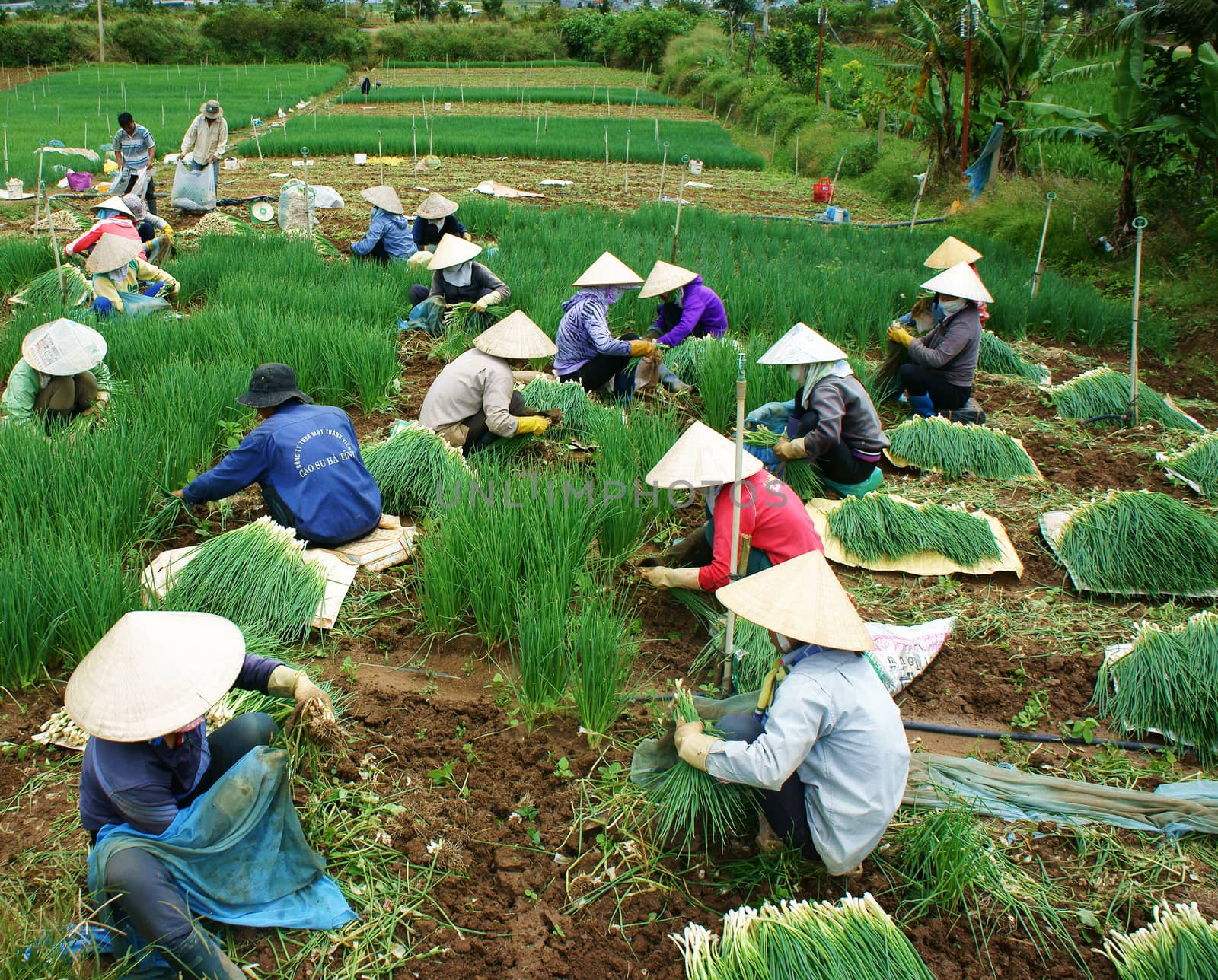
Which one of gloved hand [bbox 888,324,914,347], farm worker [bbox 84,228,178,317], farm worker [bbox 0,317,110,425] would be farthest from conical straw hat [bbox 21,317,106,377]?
gloved hand [bbox 888,324,914,347]

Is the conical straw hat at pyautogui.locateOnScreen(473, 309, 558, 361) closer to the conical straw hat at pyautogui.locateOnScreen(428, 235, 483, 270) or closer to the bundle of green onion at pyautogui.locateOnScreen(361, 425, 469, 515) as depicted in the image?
the bundle of green onion at pyautogui.locateOnScreen(361, 425, 469, 515)

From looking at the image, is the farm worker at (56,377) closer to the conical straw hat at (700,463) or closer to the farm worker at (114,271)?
the farm worker at (114,271)

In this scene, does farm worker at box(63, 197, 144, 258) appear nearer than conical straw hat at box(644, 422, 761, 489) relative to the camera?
No

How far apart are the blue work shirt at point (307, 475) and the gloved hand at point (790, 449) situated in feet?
6.19

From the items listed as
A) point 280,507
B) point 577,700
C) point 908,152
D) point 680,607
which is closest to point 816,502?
point 680,607

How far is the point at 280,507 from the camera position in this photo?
12.2 ft

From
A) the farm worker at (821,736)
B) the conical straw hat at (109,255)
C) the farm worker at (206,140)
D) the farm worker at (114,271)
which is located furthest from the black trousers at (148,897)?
the farm worker at (206,140)

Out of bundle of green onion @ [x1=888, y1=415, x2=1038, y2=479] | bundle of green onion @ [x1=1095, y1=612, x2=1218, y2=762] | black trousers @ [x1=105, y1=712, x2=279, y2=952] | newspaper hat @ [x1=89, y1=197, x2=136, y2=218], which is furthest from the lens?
newspaper hat @ [x1=89, y1=197, x2=136, y2=218]

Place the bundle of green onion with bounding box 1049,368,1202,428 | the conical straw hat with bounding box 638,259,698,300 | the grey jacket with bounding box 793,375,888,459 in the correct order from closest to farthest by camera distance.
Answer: the grey jacket with bounding box 793,375,888,459 → the conical straw hat with bounding box 638,259,698,300 → the bundle of green onion with bounding box 1049,368,1202,428

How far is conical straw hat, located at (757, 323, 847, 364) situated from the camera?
411 centimetres

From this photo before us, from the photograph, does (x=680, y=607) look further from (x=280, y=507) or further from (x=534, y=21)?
(x=534, y=21)

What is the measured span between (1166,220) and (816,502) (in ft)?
23.5

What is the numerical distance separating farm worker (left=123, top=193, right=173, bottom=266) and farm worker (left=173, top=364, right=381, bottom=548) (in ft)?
15.5

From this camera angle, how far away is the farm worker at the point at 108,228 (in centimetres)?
675
